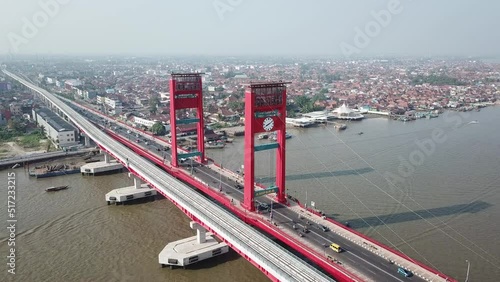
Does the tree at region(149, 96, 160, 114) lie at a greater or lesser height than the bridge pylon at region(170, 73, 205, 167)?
lesser

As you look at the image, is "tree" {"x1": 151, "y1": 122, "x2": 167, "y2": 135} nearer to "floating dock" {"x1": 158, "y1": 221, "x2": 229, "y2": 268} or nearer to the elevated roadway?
the elevated roadway

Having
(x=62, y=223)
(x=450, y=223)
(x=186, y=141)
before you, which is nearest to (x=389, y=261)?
(x=450, y=223)

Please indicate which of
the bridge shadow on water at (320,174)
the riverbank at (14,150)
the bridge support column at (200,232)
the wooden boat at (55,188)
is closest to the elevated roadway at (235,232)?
the bridge support column at (200,232)

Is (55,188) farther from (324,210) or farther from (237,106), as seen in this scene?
(237,106)

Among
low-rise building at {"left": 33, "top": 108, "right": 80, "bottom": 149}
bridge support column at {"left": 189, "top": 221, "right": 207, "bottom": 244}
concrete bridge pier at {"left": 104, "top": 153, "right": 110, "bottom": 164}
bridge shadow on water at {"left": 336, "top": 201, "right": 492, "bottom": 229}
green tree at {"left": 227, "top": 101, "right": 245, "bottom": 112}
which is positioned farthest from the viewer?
green tree at {"left": 227, "top": 101, "right": 245, "bottom": 112}

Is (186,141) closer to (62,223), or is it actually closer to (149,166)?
(149,166)

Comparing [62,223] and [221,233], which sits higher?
[221,233]

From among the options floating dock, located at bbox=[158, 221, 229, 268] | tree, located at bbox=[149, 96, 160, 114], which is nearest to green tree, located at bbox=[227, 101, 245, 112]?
tree, located at bbox=[149, 96, 160, 114]
